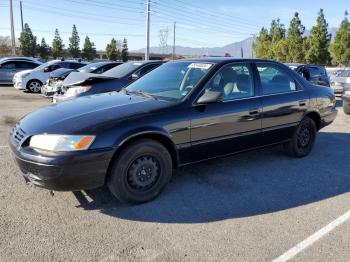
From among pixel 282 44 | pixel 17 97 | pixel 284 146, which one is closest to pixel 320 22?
pixel 282 44

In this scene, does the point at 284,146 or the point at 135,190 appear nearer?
the point at 135,190

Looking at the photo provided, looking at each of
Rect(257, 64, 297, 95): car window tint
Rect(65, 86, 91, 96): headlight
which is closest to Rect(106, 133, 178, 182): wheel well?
Rect(257, 64, 297, 95): car window tint

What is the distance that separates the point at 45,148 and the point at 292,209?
105 inches

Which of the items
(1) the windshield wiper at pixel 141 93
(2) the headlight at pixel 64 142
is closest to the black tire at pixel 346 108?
(1) the windshield wiper at pixel 141 93

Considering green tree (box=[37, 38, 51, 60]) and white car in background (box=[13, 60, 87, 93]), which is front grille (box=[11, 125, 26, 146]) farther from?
green tree (box=[37, 38, 51, 60])

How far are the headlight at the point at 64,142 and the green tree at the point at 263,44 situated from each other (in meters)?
44.5

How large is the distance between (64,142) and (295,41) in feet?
123

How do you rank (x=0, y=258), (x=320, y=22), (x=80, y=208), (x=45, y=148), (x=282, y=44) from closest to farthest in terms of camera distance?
(x=0, y=258)
(x=45, y=148)
(x=80, y=208)
(x=320, y=22)
(x=282, y=44)

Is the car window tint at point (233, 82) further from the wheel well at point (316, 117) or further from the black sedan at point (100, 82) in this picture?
the black sedan at point (100, 82)

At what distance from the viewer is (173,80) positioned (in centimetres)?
492

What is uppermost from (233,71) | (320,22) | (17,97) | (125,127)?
(320,22)

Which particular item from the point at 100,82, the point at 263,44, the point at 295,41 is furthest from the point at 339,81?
the point at 263,44

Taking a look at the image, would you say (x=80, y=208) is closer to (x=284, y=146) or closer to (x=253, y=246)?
(x=253, y=246)

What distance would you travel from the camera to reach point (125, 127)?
12.5ft
